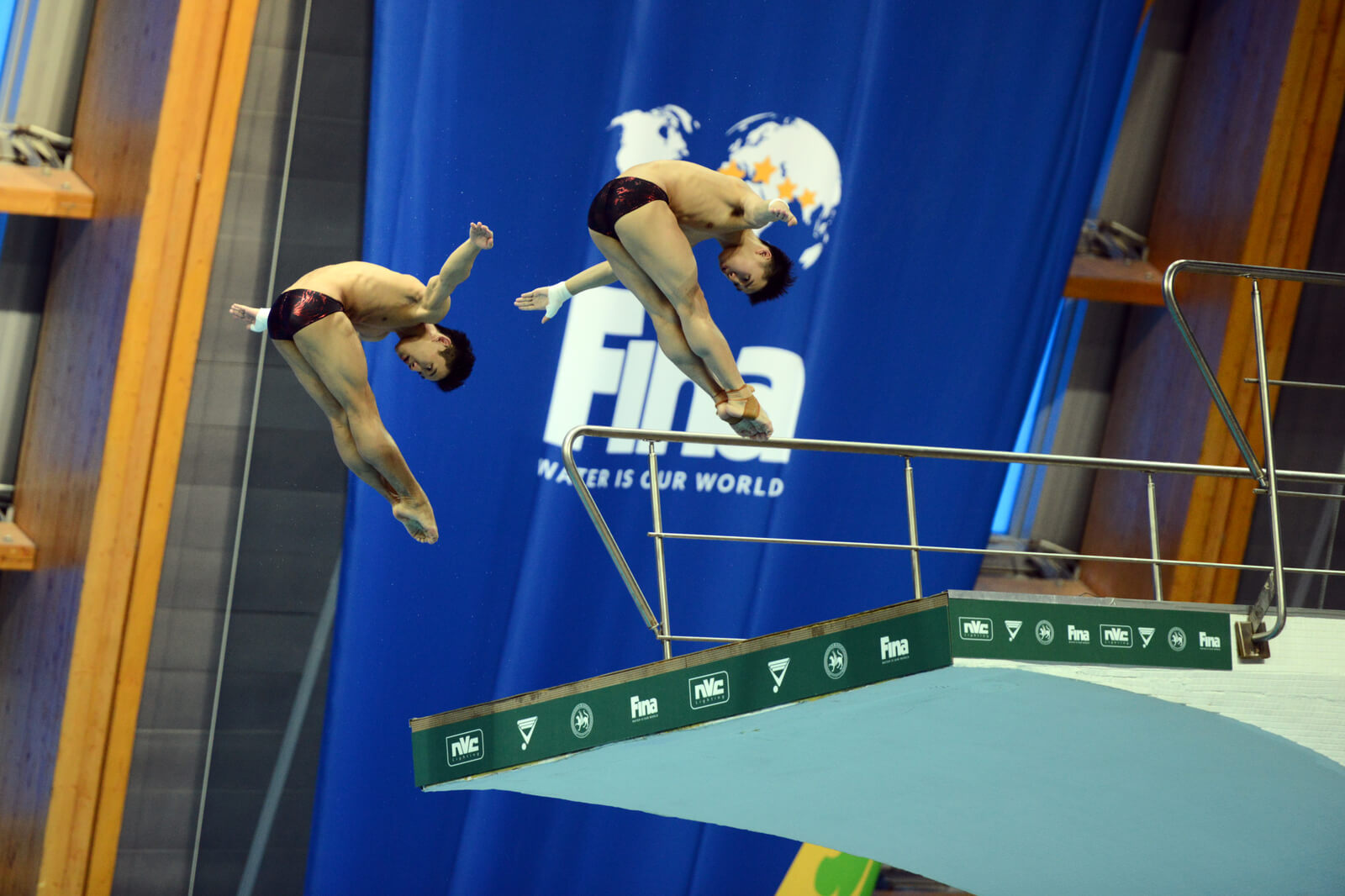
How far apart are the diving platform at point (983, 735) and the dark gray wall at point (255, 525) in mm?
2252

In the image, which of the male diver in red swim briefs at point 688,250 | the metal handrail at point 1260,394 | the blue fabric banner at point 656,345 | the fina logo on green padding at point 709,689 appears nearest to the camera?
the metal handrail at point 1260,394

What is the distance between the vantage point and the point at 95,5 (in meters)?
6.33

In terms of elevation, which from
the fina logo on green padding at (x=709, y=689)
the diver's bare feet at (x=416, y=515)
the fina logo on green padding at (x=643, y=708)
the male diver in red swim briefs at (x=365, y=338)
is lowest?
the fina logo on green padding at (x=643, y=708)

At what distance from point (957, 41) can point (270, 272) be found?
295 cm

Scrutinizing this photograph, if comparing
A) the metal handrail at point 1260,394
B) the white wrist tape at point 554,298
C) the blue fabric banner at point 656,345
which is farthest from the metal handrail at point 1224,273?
the blue fabric banner at point 656,345

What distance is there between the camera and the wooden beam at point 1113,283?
6.95 meters

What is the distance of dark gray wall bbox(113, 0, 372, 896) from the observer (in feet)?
19.9

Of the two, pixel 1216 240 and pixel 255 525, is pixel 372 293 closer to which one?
pixel 255 525

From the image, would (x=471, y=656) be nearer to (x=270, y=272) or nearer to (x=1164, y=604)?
(x=270, y=272)

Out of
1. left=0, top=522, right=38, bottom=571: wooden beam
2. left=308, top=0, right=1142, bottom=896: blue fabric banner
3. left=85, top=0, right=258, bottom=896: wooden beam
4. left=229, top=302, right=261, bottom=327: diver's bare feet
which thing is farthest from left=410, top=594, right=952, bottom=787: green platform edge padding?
left=0, top=522, right=38, bottom=571: wooden beam

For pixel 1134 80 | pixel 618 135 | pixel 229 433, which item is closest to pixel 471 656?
pixel 229 433

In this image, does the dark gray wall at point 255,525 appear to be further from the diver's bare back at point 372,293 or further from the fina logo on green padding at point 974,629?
the fina logo on green padding at point 974,629

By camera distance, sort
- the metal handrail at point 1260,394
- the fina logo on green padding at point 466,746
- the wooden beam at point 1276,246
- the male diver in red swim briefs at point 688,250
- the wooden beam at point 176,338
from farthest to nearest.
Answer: the wooden beam at point 1276,246 < the wooden beam at point 176,338 < the fina logo on green padding at point 466,746 < the male diver in red swim briefs at point 688,250 < the metal handrail at point 1260,394

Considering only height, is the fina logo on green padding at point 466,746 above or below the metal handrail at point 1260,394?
below
